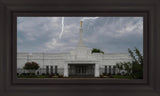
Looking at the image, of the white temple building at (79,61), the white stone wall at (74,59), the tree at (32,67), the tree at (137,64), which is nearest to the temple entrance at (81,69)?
the white temple building at (79,61)

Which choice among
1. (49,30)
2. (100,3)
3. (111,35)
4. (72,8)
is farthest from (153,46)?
(49,30)

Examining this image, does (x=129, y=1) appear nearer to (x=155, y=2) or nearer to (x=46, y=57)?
(x=155, y=2)

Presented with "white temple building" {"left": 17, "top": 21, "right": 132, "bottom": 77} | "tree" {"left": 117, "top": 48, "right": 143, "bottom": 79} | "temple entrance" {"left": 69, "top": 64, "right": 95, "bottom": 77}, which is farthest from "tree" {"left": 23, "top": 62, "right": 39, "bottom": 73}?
"tree" {"left": 117, "top": 48, "right": 143, "bottom": 79}

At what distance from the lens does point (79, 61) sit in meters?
5.66

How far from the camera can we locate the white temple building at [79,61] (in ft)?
18.0

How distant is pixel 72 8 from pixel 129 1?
0.98 ft

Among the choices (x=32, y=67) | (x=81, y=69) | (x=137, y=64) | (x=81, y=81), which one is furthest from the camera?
(x=81, y=69)

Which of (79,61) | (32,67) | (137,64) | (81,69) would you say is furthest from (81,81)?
(81,69)

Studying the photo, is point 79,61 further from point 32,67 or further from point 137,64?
point 137,64

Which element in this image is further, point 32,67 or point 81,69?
point 81,69

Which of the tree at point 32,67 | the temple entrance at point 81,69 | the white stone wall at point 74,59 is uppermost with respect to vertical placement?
the white stone wall at point 74,59

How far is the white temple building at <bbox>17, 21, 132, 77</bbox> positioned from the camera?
5.48m

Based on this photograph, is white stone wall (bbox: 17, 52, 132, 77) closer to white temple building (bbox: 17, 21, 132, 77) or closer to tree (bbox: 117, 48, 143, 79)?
white temple building (bbox: 17, 21, 132, 77)

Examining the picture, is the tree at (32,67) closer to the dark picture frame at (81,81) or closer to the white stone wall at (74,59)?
the white stone wall at (74,59)
